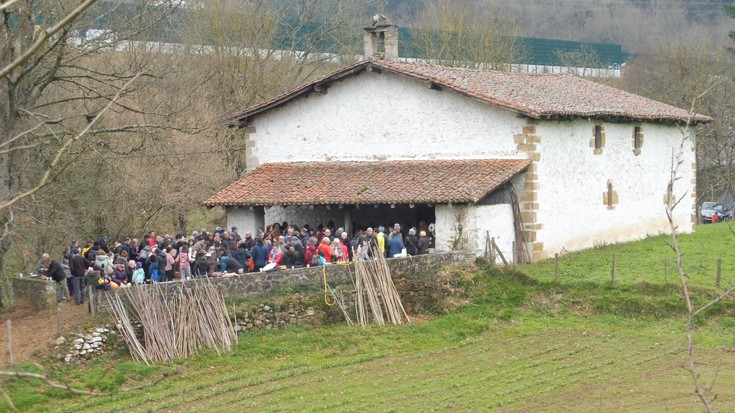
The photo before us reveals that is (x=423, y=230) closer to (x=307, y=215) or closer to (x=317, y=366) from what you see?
(x=307, y=215)

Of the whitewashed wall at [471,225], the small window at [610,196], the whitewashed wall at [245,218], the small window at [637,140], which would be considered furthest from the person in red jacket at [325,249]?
the small window at [637,140]

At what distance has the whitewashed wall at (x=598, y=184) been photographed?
2527 cm

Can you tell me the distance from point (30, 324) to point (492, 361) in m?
8.78

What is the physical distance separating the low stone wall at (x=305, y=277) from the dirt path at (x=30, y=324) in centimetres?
99

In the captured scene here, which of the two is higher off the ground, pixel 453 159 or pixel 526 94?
pixel 526 94

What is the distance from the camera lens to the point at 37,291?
824 inches

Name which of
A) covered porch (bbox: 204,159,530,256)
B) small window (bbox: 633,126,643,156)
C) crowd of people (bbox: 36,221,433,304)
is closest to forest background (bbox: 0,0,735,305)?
crowd of people (bbox: 36,221,433,304)

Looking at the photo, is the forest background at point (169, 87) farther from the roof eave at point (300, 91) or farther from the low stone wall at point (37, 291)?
the roof eave at point (300, 91)

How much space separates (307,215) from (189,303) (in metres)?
8.92

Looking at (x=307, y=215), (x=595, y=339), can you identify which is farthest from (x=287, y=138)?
(x=595, y=339)

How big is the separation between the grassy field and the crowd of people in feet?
6.24

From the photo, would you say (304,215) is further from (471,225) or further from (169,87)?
(169,87)

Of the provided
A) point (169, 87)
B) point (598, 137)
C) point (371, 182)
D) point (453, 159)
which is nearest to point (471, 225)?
point (453, 159)

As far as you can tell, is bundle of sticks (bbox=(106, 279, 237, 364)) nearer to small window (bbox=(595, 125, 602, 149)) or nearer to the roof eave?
the roof eave
